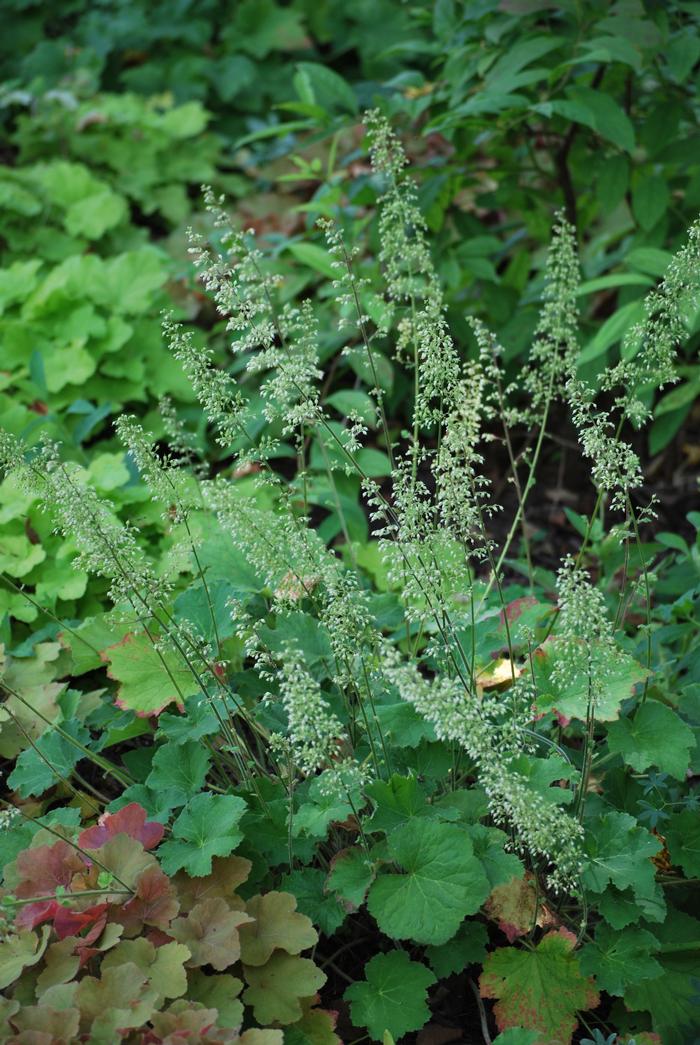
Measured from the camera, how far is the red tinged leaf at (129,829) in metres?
1.83

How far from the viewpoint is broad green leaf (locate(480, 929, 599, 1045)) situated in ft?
5.81

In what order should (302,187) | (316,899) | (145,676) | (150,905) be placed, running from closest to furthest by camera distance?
1. (150,905)
2. (316,899)
3. (145,676)
4. (302,187)

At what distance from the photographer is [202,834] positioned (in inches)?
71.7

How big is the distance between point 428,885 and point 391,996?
23 centimetres

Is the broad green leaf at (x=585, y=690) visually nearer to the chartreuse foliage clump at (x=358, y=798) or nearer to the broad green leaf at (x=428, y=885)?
the chartreuse foliage clump at (x=358, y=798)

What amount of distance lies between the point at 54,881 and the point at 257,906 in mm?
346

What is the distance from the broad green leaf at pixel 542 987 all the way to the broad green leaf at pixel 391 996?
124mm

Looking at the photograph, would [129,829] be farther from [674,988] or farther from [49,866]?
[674,988]

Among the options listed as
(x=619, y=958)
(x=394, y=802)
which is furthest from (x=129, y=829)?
(x=619, y=958)

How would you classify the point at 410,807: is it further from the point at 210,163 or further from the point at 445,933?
the point at 210,163

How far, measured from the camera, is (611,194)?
3.26 m

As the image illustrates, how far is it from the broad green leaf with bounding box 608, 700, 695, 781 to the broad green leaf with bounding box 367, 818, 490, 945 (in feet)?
1.18

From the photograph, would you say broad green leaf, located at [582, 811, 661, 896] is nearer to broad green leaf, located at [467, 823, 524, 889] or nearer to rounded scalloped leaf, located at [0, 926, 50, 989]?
broad green leaf, located at [467, 823, 524, 889]

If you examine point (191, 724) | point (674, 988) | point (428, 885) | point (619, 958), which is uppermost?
point (191, 724)
